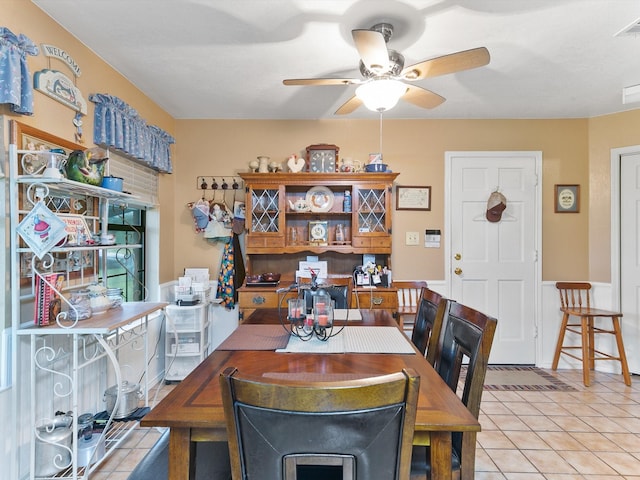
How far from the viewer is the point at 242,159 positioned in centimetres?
367

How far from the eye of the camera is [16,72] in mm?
1627

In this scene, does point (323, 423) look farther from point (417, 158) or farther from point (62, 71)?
point (417, 158)

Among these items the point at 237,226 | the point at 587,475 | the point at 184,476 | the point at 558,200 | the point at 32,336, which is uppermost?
the point at 558,200

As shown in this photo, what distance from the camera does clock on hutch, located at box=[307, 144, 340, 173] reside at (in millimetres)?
3457

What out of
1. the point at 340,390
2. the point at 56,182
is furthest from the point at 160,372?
the point at 340,390

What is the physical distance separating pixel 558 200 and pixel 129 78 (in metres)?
4.08

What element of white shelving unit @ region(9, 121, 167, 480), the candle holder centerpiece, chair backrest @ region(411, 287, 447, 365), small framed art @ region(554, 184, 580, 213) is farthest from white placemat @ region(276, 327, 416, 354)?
small framed art @ region(554, 184, 580, 213)

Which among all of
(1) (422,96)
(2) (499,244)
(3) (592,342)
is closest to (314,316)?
(1) (422,96)

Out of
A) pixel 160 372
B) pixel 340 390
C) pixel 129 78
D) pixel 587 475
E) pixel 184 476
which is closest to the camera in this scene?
pixel 340 390

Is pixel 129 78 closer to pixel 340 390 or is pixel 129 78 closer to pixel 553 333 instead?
pixel 340 390

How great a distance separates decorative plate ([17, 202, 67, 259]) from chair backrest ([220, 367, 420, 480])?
1.39 meters

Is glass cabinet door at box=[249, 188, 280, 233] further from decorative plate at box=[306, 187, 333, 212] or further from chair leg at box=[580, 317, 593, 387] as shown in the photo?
chair leg at box=[580, 317, 593, 387]

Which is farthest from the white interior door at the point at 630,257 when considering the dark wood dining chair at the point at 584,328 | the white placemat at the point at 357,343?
the white placemat at the point at 357,343

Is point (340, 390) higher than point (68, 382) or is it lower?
higher
